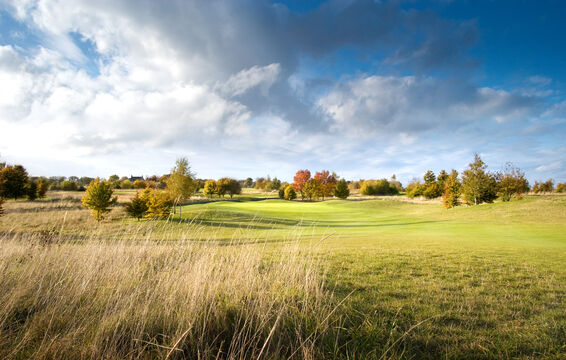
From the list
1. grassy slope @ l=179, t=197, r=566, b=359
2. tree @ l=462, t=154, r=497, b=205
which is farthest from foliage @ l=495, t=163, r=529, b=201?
grassy slope @ l=179, t=197, r=566, b=359

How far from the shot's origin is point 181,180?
89.8ft

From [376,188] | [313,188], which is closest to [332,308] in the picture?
[313,188]

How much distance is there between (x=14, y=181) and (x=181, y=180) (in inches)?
1214

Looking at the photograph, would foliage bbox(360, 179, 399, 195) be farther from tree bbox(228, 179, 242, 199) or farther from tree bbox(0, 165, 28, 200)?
tree bbox(0, 165, 28, 200)

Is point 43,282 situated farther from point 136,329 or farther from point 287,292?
point 287,292

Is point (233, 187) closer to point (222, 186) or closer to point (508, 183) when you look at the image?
point (222, 186)

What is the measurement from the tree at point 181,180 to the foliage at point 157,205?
367 cm

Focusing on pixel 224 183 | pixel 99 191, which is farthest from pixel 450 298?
pixel 224 183

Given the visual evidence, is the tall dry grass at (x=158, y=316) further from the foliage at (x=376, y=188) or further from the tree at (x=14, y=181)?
the foliage at (x=376, y=188)

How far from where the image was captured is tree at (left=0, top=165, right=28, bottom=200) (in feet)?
115

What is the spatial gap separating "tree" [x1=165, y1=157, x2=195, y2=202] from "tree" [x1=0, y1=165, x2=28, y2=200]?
26866 mm

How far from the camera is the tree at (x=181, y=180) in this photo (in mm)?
27219

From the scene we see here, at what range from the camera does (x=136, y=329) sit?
284 cm

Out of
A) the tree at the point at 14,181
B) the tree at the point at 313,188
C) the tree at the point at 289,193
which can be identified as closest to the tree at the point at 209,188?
the tree at the point at 289,193
